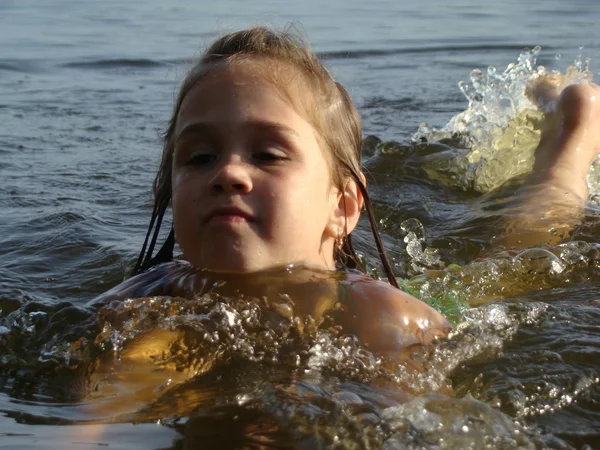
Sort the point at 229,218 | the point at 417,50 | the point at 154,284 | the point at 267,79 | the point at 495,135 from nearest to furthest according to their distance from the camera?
1. the point at 229,218
2. the point at 267,79
3. the point at 154,284
4. the point at 495,135
5. the point at 417,50

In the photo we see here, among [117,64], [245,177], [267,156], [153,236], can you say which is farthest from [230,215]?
[117,64]

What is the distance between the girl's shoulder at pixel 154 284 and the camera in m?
3.34

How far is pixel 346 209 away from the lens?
141 inches

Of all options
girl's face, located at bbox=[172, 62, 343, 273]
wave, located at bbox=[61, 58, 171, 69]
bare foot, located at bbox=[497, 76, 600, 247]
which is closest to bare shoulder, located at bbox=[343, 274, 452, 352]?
girl's face, located at bbox=[172, 62, 343, 273]

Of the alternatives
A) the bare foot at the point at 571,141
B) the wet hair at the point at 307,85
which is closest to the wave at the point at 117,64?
the bare foot at the point at 571,141

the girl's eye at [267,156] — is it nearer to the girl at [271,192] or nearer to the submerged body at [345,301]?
the girl at [271,192]

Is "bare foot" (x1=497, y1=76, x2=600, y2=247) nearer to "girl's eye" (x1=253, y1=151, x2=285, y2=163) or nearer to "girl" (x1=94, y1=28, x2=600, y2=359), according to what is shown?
"girl" (x1=94, y1=28, x2=600, y2=359)

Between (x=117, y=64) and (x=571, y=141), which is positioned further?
(x=117, y=64)

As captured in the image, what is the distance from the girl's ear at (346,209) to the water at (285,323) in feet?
1.72

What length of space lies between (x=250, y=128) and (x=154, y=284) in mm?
661

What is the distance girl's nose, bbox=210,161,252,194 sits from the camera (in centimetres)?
302

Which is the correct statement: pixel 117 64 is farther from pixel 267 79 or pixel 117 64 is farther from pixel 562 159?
pixel 267 79

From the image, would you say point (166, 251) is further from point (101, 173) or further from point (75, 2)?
point (75, 2)

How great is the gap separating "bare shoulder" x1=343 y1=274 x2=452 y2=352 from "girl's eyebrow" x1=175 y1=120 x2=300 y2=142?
20.8 inches
